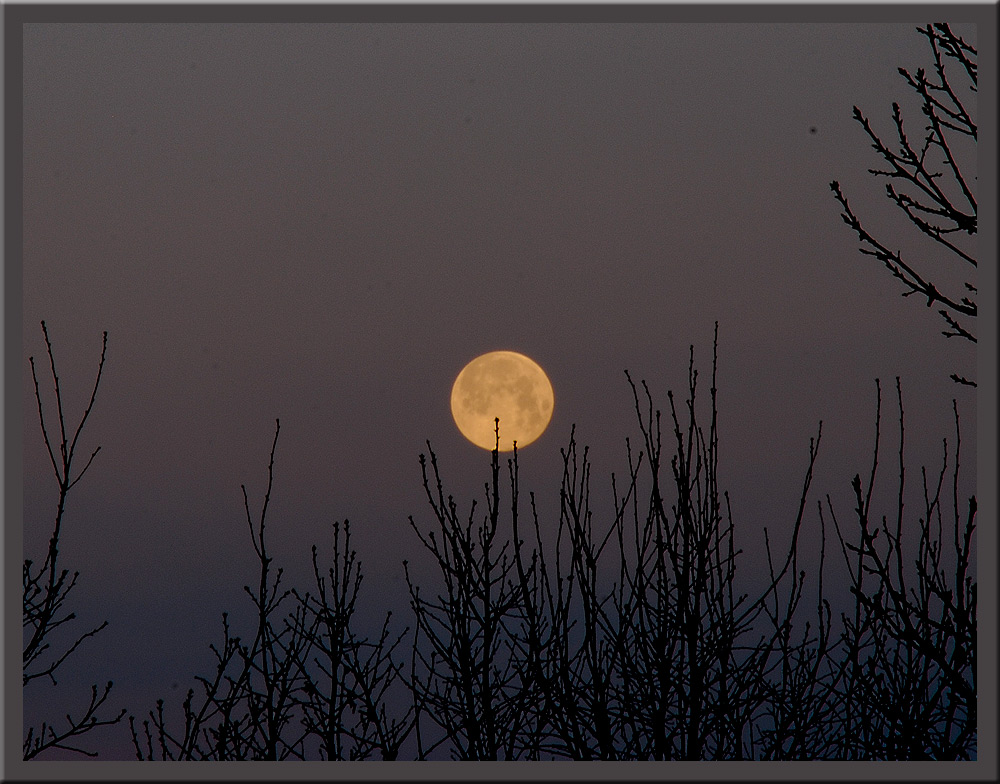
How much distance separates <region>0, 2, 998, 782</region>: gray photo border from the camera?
10.9 ft

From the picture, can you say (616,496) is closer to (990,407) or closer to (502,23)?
(990,407)

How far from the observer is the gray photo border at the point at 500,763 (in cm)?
333

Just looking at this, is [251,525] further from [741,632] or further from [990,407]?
[990,407]

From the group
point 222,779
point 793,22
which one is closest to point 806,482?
point 793,22

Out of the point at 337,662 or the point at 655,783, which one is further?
the point at 337,662

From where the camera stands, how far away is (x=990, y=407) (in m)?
3.72

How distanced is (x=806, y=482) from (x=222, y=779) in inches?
109

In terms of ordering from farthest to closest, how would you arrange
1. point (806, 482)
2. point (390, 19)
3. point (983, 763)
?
point (806, 482) < point (390, 19) < point (983, 763)

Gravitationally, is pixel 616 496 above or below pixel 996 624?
above

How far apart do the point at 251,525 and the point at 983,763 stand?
378cm

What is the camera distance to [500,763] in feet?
11.1

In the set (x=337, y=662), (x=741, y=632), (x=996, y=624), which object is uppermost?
(x=996, y=624)

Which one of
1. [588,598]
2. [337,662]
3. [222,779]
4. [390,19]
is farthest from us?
[337,662]

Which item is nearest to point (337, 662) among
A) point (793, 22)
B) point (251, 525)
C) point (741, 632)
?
point (251, 525)
